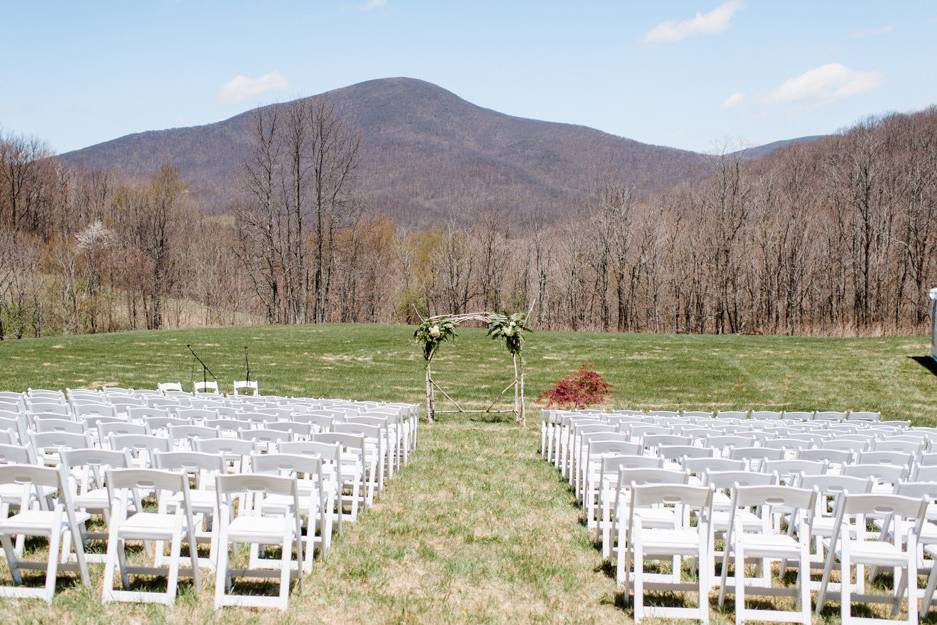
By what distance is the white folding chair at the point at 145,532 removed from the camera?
5527 mm

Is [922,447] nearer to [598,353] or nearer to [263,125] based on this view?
[598,353]

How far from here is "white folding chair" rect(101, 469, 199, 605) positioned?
553 cm

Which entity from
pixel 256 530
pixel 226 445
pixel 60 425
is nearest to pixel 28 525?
pixel 256 530

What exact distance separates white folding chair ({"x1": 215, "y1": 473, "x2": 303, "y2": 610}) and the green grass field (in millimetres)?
135

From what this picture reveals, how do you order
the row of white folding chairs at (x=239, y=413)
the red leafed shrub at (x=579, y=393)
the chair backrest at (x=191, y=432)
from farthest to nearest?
1. the red leafed shrub at (x=579, y=393)
2. the row of white folding chairs at (x=239, y=413)
3. the chair backrest at (x=191, y=432)

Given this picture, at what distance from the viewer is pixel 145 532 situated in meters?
5.70

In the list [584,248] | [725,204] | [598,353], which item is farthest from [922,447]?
[584,248]

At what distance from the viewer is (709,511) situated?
18.9ft

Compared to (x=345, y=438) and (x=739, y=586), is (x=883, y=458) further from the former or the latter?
(x=345, y=438)

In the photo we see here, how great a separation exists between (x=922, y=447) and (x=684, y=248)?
4977cm

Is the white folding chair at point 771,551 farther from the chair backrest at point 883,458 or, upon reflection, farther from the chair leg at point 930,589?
the chair backrest at point 883,458

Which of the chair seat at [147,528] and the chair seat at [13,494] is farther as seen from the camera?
the chair seat at [13,494]

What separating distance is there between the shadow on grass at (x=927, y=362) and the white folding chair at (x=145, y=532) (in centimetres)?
2784

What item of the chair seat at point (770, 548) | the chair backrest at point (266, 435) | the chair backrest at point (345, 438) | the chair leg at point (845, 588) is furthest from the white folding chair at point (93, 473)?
the chair leg at point (845, 588)
